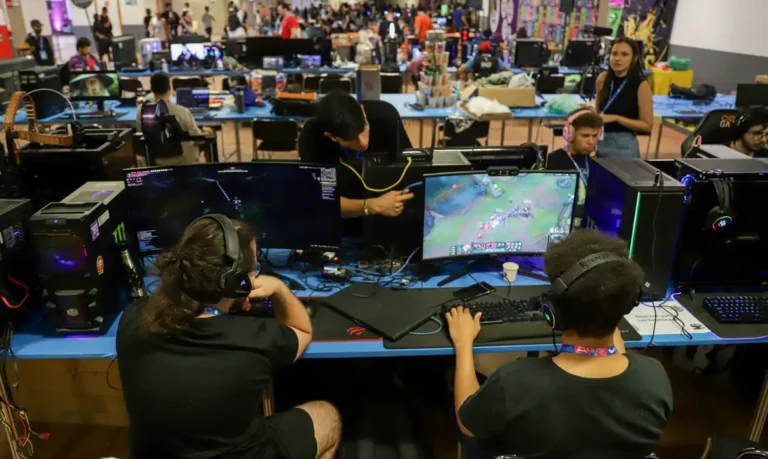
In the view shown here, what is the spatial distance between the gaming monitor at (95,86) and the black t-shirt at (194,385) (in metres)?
4.80

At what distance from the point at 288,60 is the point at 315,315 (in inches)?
287

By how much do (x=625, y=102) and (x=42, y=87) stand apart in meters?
5.45

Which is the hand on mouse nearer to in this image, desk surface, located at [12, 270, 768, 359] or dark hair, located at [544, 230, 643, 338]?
desk surface, located at [12, 270, 768, 359]

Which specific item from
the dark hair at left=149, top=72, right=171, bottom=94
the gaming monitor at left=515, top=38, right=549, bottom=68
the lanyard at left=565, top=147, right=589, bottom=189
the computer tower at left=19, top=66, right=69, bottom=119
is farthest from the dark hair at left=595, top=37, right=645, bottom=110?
the computer tower at left=19, top=66, right=69, bottom=119

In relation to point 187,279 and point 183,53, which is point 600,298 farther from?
point 183,53

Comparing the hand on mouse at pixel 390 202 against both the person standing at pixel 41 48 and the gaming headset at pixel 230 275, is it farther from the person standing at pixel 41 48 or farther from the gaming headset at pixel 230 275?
the person standing at pixel 41 48

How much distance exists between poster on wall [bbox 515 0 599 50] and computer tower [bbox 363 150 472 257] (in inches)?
381

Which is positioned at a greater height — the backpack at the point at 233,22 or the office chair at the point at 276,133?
the backpack at the point at 233,22

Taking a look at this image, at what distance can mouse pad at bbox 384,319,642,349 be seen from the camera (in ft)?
6.67

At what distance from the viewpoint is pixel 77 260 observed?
2.00m

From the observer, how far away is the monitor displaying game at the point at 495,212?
2324 mm

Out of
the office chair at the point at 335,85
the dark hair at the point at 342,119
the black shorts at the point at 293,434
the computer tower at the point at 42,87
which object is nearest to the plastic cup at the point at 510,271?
the dark hair at the point at 342,119

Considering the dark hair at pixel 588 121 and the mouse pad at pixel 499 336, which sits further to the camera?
the dark hair at pixel 588 121

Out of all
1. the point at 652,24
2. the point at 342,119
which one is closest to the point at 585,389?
the point at 342,119
